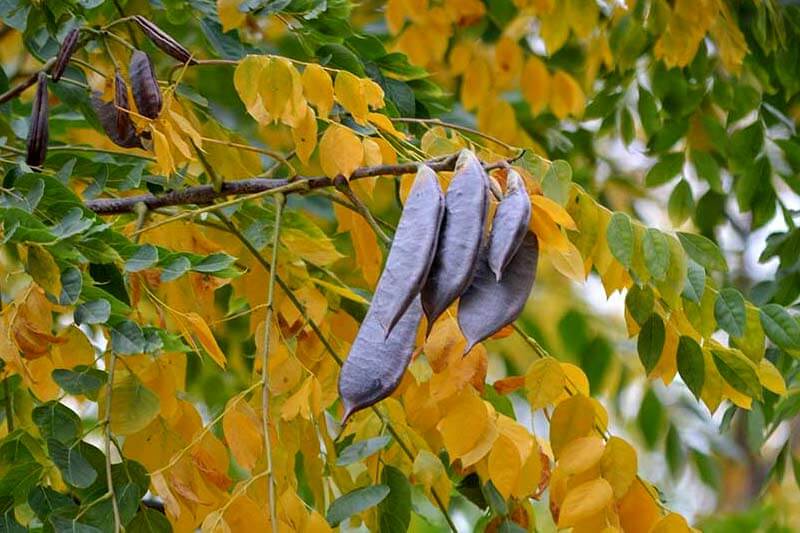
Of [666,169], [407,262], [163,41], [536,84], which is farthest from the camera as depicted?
[536,84]

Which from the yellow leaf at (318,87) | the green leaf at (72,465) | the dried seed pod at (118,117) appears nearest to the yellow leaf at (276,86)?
the yellow leaf at (318,87)

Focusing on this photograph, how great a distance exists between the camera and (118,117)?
1.30 meters

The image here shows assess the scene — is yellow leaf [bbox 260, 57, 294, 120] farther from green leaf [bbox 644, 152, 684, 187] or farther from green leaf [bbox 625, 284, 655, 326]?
green leaf [bbox 644, 152, 684, 187]

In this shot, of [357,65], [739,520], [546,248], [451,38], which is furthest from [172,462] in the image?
[739,520]

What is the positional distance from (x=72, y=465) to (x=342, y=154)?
38cm

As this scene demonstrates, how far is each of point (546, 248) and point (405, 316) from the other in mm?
159

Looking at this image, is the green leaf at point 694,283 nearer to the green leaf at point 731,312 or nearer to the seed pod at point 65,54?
the green leaf at point 731,312

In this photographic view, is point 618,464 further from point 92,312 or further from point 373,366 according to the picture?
point 92,312

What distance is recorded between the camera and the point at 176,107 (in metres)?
1.34

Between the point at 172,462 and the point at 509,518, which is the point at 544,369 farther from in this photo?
the point at 172,462

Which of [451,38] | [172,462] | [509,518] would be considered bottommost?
[451,38]

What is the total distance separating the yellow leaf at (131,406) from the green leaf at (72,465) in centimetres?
4

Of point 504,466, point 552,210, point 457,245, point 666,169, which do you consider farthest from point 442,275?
point 666,169

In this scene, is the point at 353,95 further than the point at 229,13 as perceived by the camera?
No
